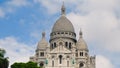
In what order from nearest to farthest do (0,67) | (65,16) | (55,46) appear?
(0,67)
(55,46)
(65,16)

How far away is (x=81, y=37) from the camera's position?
105125 millimetres

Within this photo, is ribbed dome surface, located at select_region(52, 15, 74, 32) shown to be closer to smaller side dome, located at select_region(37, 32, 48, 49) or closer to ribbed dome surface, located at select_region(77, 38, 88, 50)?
smaller side dome, located at select_region(37, 32, 48, 49)

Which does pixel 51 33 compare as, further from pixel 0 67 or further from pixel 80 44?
pixel 0 67

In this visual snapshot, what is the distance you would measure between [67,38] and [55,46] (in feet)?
13.8

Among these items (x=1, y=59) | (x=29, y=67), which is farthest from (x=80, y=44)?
(x=1, y=59)

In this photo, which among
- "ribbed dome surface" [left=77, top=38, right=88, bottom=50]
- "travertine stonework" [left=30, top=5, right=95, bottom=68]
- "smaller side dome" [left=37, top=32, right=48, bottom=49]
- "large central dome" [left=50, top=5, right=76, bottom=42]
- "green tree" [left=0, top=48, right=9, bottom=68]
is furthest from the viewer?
"large central dome" [left=50, top=5, right=76, bottom=42]

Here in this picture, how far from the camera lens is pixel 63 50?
3834 inches

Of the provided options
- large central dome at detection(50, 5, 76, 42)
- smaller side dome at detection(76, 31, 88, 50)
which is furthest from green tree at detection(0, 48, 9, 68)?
large central dome at detection(50, 5, 76, 42)

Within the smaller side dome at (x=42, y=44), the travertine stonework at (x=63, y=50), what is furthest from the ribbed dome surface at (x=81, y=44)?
the smaller side dome at (x=42, y=44)

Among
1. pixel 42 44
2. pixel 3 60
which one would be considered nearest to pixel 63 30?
pixel 42 44

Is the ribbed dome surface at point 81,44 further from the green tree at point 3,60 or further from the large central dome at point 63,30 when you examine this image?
the green tree at point 3,60

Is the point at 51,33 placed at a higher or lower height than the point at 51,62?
higher

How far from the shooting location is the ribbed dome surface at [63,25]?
348ft

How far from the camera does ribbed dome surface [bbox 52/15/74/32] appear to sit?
106 meters
